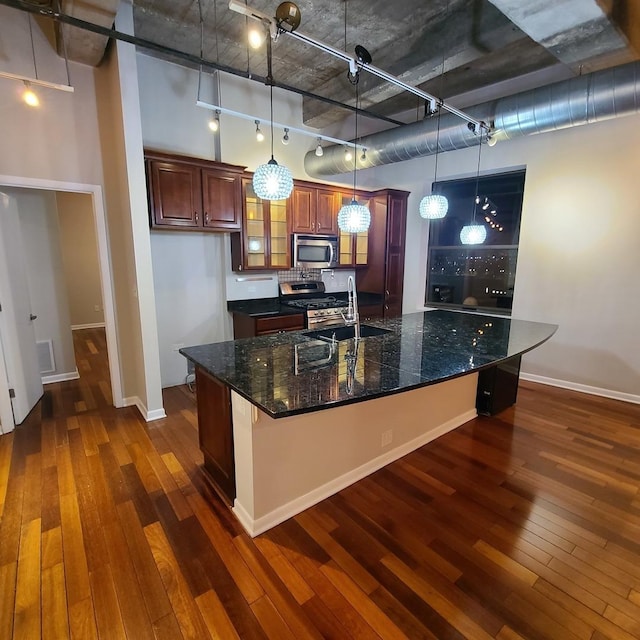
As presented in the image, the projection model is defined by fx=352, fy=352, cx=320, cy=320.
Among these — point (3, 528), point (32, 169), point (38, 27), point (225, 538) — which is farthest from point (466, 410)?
point (38, 27)

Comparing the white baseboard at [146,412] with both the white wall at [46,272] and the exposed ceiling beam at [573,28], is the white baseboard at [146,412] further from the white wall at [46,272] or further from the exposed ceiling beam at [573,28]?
the exposed ceiling beam at [573,28]

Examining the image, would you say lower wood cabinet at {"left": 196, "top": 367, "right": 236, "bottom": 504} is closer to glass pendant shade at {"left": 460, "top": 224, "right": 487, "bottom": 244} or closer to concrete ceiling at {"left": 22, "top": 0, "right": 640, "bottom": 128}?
concrete ceiling at {"left": 22, "top": 0, "right": 640, "bottom": 128}

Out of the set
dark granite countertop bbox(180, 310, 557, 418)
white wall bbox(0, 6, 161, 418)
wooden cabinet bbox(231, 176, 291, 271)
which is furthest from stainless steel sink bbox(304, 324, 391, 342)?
wooden cabinet bbox(231, 176, 291, 271)

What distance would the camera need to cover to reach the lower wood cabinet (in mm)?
2062

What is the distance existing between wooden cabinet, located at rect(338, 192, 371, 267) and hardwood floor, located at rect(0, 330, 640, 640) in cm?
295

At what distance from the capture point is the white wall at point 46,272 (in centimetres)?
402

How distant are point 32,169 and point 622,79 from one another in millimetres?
4756

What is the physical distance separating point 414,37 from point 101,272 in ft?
11.5

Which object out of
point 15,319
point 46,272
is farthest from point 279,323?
point 46,272

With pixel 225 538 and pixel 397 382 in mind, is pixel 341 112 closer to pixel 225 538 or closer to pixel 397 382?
pixel 397 382

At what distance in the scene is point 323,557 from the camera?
5.95 feet

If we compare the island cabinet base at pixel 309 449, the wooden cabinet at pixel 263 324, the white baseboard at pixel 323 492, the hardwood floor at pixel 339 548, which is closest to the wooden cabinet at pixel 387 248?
the wooden cabinet at pixel 263 324

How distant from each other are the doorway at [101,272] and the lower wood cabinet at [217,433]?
1.70m

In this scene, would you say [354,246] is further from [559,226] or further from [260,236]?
[559,226]
